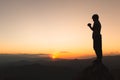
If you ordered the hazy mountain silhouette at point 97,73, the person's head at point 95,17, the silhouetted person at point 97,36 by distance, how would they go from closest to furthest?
the hazy mountain silhouette at point 97,73, the person's head at point 95,17, the silhouetted person at point 97,36

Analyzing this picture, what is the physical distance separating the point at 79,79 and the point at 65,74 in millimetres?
118051

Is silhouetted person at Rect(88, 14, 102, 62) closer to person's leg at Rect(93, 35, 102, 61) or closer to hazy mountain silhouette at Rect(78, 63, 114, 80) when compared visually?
person's leg at Rect(93, 35, 102, 61)

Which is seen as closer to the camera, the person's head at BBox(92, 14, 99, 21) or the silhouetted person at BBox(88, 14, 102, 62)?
the person's head at BBox(92, 14, 99, 21)

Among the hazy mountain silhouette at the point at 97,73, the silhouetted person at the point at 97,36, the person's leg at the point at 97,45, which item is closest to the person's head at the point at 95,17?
the silhouetted person at the point at 97,36

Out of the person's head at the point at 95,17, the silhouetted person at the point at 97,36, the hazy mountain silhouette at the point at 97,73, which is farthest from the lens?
the silhouetted person at the point at 97,36

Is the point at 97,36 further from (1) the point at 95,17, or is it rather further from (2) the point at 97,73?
(2) the point at 97,73

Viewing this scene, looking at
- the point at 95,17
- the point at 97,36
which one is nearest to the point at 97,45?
the point at 97,36

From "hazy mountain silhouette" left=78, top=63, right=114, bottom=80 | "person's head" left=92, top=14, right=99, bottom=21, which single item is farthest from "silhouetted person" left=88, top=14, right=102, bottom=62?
"hazy mountain silhouette" left=78, top=63, right=114, bottom=80

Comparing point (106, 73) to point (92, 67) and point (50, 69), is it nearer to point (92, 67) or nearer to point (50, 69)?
point (92, 67)

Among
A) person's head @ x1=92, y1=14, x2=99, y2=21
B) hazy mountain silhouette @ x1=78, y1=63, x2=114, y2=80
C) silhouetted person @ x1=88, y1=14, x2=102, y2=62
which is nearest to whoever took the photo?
hazy mountain silhouette @ x1=78, y1=63, x2=114, y2=80

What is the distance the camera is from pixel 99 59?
28438 millimetres

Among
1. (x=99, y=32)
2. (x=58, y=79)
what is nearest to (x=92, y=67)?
(x=99, y=32)

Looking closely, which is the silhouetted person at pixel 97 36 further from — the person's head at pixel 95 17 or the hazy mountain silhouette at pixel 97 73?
the hazy mountain silhouette at pixel 97 73

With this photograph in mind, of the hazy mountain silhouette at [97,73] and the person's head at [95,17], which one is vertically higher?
the person's head at [95,17]
